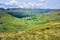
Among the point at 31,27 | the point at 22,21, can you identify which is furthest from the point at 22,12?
the point at 31,27

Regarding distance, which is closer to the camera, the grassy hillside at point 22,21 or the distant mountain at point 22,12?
the grassy hillside at point 22,21

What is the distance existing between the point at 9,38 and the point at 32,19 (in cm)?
83

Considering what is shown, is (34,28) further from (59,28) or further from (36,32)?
(59,28)

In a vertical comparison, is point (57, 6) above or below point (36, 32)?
above

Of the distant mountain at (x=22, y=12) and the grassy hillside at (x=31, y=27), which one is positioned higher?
the distant mountain at (x=22, y=12)

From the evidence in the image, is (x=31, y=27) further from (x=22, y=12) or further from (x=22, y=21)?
(x=22, y=12)

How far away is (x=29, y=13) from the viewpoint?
408 centimetres

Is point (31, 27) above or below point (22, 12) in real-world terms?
below

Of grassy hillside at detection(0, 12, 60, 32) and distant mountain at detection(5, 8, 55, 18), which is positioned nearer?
grassy hillside at detection(0, 12, 60, 32)

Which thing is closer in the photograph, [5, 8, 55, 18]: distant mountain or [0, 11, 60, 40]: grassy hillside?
[0, 11, 60, 40]: grassy hillside

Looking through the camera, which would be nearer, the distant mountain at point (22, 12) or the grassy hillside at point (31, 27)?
the grassy hillside at point (31, 27)

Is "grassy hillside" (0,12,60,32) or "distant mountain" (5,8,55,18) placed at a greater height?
"distant mountain" (5,8,55,18)

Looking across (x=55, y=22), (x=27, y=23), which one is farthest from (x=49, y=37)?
(x=27, y=23)

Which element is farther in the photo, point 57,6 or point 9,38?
point 57,6
